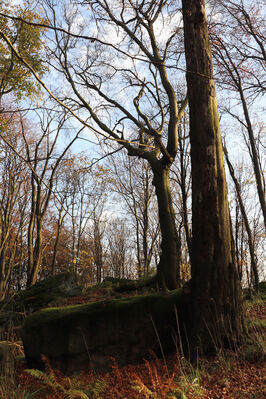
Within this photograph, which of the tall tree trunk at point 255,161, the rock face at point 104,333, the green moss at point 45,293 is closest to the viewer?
the rock face at point 104,333

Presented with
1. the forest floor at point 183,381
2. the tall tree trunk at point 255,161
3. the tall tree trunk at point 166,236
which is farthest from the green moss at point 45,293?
the tall tree trunk at point 255,161

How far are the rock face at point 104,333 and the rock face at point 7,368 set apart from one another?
3.87 ft

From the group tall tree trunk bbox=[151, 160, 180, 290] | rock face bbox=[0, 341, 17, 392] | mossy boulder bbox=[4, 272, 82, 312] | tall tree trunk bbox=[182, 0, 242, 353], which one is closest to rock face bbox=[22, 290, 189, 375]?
tall tree trunk bbox=[182, 0, 242, 353]

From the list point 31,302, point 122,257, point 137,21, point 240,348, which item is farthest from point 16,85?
point 122,257

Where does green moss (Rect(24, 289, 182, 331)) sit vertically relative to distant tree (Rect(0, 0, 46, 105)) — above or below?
below

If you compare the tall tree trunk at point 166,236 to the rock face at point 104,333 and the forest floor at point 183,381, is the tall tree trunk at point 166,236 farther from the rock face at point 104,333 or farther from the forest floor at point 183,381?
the forest floor at point 183,381

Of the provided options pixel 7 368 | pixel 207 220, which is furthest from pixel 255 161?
pixel 7 368

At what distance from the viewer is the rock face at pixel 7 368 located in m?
3.19

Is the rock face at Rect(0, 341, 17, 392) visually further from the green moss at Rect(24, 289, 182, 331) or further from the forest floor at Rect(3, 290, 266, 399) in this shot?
the green moss at Rect(24, 289, 182, 331)

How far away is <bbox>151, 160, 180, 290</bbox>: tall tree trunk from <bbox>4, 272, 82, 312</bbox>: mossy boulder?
3.20m

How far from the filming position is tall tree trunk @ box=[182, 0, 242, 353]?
12.6ft

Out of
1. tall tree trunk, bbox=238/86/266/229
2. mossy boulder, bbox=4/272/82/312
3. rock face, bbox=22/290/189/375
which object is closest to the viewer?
rock face, bbox=22/290/189/375

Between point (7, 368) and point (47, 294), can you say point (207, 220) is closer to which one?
point (7, 368)

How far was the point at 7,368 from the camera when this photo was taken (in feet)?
10.9
